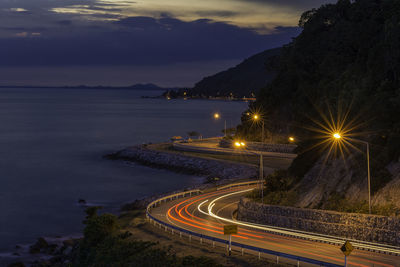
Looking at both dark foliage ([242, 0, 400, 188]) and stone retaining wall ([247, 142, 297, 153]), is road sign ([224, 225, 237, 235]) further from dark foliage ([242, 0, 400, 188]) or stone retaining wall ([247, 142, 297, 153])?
stone retaining wall ([247, 142, 297, 153])

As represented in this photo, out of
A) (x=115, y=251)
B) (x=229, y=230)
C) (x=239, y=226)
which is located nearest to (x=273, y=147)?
(x=239, y=226)

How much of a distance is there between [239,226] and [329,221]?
23.4 feet

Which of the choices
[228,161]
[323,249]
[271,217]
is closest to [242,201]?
[271,217]

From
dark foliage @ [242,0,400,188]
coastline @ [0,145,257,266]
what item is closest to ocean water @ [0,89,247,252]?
coastline @ [0,145,257,266]

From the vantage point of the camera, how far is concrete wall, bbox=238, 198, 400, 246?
91.1ft

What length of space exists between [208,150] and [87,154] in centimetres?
3242

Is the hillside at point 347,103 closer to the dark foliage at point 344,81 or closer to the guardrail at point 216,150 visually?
the dark foliage at point 344,81

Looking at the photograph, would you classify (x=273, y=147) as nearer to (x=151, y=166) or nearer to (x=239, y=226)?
(x=151, y=166)

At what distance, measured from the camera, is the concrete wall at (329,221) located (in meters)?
27.8

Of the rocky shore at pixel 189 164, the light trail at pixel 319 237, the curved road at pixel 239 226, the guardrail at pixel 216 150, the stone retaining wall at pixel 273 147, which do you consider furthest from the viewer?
the stone retaining wall at pixel 273 147

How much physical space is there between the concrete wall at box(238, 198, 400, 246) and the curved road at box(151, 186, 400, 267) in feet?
4.53

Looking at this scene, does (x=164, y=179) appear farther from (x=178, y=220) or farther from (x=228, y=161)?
(x=178, y=220)

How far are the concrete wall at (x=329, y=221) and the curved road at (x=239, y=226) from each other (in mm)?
1380

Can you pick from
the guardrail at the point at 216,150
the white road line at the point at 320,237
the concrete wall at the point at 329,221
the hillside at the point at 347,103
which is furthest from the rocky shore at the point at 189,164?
the white road line at the point at 320,237
